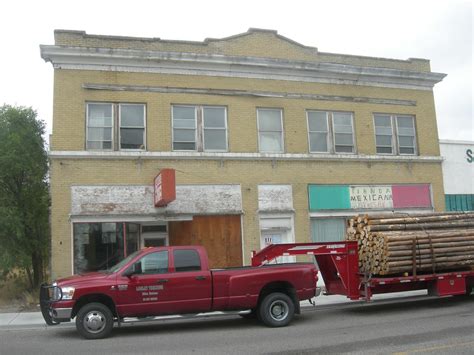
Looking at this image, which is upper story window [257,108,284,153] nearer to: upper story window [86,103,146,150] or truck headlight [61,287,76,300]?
upper story window [86,103,146,150]

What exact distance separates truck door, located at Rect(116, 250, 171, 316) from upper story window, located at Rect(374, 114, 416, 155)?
40.3ft

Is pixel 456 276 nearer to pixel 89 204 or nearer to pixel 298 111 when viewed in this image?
pixel 298 111

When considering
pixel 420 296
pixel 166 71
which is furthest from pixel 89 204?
pixel 420 296

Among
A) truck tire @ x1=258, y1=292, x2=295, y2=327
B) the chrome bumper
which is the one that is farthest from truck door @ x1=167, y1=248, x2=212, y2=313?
the chrome bumper

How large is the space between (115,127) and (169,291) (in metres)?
8.21

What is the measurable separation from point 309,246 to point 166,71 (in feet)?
28.5

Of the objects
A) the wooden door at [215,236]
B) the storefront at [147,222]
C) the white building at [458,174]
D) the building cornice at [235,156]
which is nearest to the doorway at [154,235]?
the storefront at [147,222]

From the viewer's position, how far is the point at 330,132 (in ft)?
62.5

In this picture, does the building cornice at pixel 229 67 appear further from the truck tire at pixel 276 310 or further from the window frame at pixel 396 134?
the truck tire at pixel 276 310

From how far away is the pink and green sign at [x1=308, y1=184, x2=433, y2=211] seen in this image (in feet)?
60.1

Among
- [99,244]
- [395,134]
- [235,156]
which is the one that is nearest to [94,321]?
[99,244]

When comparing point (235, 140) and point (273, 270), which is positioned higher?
point (235, 140)

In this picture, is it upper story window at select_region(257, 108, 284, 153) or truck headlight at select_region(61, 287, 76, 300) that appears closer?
truck headlight at select_region(61, 287, 76, 300)

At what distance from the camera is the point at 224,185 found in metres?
17.3
